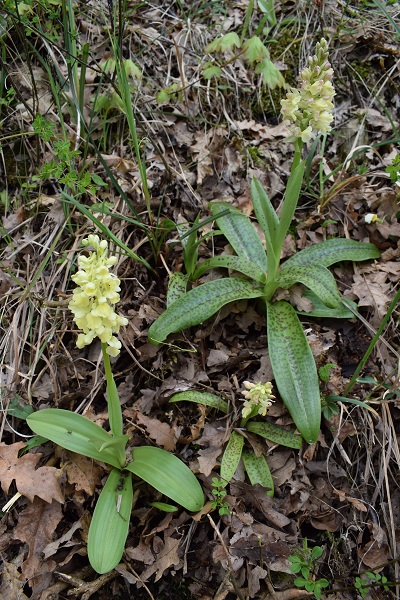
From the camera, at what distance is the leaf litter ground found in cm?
236

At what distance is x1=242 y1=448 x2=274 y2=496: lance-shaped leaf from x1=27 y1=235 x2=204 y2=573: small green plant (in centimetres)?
32

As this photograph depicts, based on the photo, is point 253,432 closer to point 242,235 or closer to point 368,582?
point 368,582

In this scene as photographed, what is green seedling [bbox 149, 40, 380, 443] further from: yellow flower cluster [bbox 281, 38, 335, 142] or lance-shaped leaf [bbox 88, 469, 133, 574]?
lance-shaped leaf [bbox 88, 469, 133, 574]

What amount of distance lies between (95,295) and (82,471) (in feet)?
3.63

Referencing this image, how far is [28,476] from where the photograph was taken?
8.14ft

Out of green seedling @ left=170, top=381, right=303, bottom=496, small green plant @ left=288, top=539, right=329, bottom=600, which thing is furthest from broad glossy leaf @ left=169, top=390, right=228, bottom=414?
small green plant @ left=288, top=539, right=329, bottom=600

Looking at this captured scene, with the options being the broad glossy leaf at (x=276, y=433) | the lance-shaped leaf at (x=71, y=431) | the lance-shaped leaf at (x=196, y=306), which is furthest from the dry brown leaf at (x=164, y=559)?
the lance-shaped leaf at (x=196, y=306)

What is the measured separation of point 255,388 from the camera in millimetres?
2443

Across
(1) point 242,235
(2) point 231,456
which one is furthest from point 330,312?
(2) point 231,456

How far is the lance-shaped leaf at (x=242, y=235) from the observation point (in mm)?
3227

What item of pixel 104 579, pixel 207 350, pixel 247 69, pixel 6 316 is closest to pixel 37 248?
pixel 6 316

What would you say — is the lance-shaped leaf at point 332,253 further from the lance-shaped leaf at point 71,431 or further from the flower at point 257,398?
the lance-shaped leaf at point 71,431

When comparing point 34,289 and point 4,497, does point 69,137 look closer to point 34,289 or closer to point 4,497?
point 34,289

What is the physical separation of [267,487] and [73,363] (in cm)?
133
